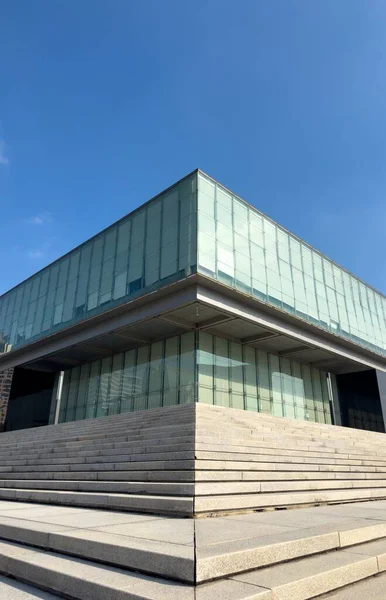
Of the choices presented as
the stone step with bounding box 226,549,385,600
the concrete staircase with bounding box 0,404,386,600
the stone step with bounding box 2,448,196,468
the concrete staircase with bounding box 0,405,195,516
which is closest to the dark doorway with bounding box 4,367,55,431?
the concrete staircase with bounding box 0,405,195,516

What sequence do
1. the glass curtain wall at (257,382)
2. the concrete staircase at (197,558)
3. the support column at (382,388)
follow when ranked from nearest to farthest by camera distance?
the concrete staircase at (197,558) → the glass curtain wall at (257,382) → the support column at (382,388)

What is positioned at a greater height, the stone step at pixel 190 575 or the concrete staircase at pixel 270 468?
the concrete staircase at pixel 270 468

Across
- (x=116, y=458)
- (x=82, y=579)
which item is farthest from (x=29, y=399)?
(x=82, y=579)

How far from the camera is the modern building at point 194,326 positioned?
20.4 meters

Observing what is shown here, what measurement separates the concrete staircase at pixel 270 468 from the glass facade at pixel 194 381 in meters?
5.73

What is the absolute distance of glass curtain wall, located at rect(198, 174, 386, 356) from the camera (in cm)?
2041

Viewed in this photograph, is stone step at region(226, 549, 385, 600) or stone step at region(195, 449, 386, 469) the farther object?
stone step at region(195, 449, 386, 469)

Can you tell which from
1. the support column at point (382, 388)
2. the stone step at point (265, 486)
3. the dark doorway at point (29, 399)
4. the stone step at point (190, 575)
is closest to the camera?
the stone step at point (190, 575)

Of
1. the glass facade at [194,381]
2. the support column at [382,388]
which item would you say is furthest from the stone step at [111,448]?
the support column at [382,388]

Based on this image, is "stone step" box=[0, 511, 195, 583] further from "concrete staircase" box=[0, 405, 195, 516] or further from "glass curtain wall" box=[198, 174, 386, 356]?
"glass curtain wall" box=[198, 174, 386, 356]

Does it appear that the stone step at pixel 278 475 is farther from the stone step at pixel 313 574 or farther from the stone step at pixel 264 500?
the stone step at pixel 313 574

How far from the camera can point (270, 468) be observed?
968 cm

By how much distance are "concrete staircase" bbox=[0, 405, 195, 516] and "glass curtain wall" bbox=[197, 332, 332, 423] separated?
20.4 ft

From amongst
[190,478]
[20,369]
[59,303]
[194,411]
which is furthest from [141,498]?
[20,369]
